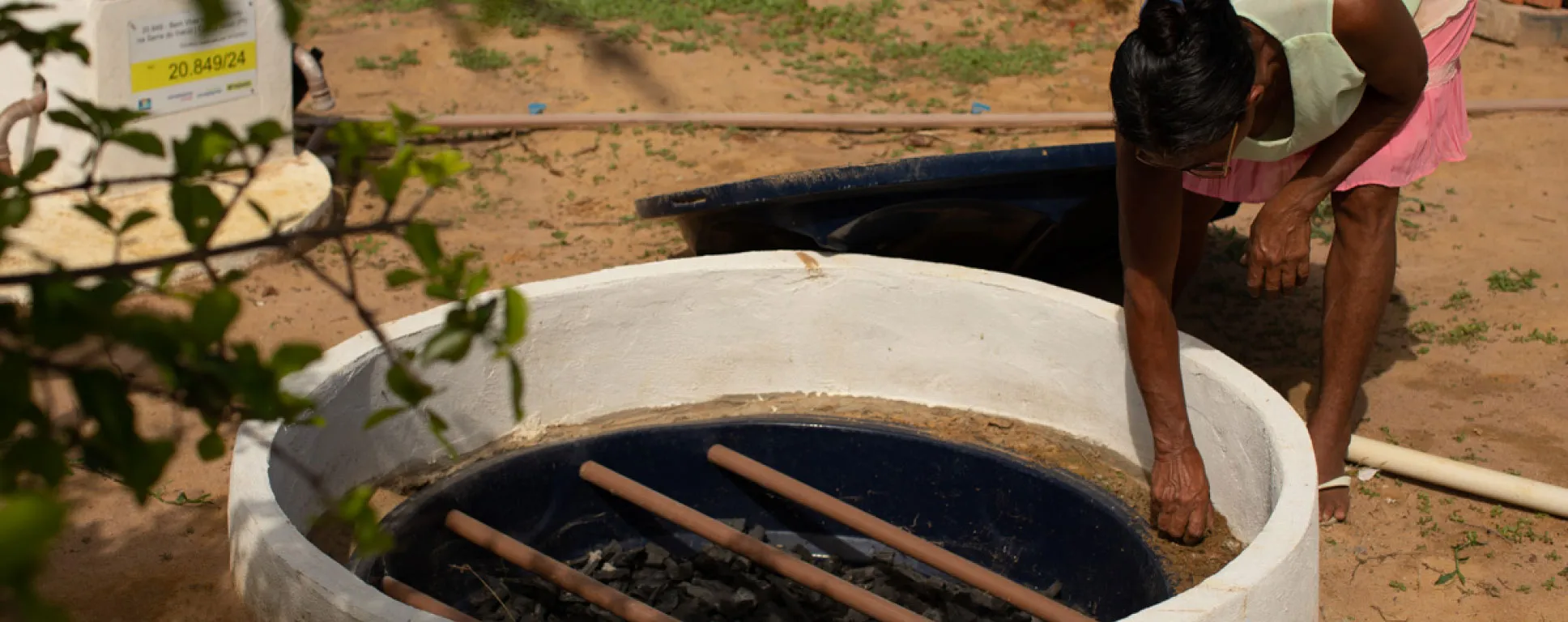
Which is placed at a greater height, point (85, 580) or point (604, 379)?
point (604, 379)

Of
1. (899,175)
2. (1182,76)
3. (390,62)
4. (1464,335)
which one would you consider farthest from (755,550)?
(390,62)

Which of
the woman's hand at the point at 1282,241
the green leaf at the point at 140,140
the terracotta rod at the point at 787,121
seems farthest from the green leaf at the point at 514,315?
the terracotta rod at the point at 787,121

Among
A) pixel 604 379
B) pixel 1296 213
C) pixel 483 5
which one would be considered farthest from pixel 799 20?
pixel 483 5

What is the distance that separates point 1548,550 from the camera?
109 inches

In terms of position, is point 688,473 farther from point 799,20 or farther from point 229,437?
point 799,20

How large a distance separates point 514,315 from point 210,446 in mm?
257

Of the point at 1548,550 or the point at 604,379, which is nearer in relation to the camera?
the point at 1548,550

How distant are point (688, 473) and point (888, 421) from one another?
45 centimetres

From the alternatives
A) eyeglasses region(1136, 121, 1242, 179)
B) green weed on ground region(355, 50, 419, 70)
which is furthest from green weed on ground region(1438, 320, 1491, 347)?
green weed on ground region(355, 50, 419, 70)

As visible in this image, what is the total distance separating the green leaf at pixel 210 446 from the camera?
96cm

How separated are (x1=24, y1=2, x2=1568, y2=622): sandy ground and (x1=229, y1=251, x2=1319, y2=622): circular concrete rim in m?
0.54

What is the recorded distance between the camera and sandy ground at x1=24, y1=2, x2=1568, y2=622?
2732 mm

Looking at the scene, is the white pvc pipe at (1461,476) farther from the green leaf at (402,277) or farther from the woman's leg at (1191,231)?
the green leaf at (402,277)

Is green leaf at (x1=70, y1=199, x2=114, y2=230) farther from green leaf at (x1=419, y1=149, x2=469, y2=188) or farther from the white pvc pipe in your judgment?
the white pvc pipe
